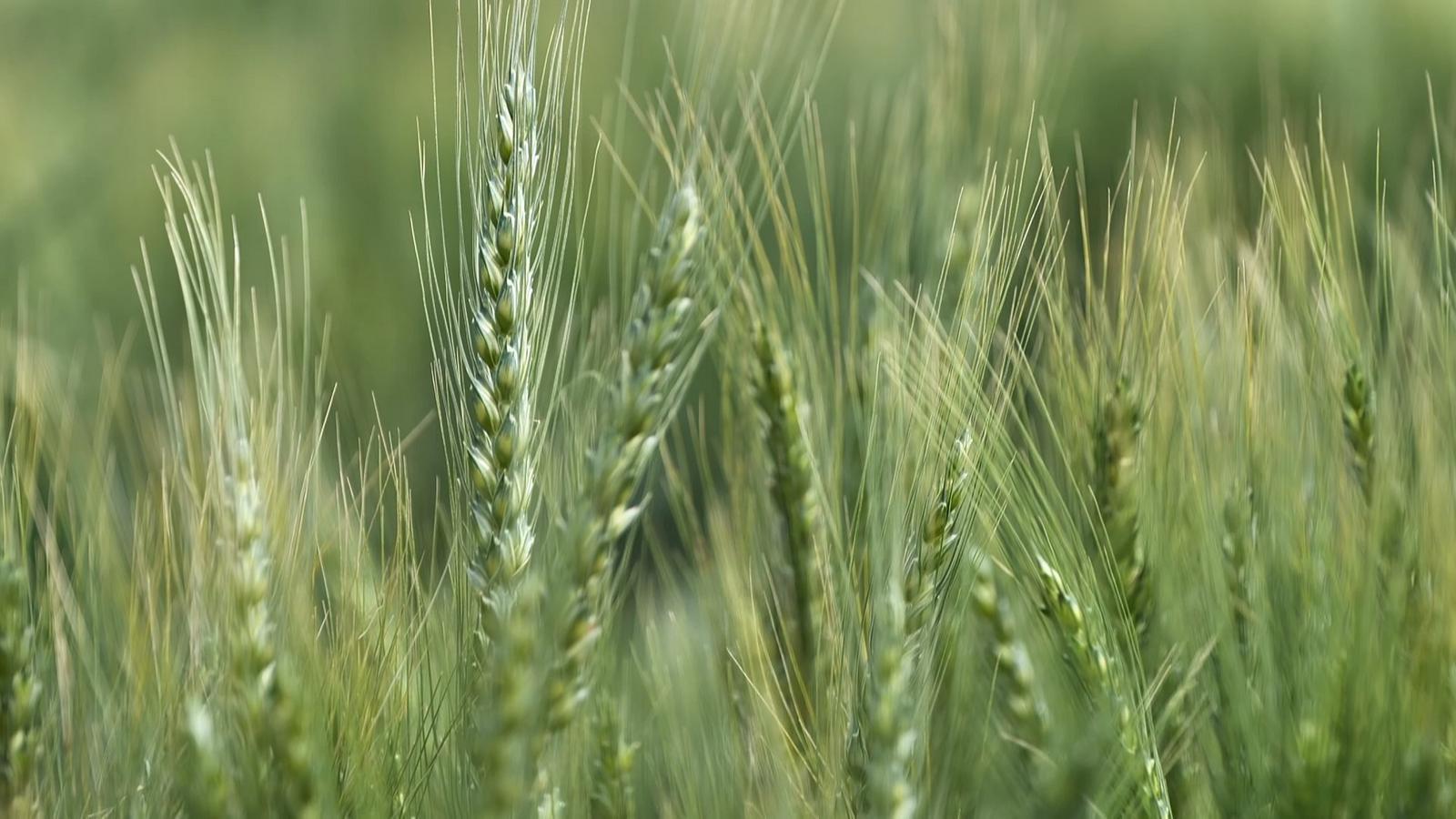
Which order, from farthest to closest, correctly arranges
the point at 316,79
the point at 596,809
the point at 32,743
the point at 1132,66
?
the point at 316,79 < the point at 1132,66 < the point at 596,809 < the point at 32,743

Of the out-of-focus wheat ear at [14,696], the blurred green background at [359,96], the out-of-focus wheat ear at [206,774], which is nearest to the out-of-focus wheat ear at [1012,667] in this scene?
the out-of-focus wheat ear at [206,774]

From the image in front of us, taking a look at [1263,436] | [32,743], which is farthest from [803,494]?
[32,743]

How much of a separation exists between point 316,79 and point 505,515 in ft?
6.27

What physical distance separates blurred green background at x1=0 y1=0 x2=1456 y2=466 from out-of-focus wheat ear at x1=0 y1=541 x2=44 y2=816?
0.80 metres

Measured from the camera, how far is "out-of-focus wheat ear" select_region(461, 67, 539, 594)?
0.52 m

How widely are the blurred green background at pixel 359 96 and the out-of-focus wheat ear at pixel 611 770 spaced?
0.79 m

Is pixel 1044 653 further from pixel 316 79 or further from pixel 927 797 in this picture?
pixel 316 79

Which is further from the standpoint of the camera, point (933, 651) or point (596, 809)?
point (596, 809)

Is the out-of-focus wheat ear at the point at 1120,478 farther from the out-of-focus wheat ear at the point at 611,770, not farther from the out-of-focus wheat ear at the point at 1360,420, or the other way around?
the out-of-focus wheat ear at the point at 611,770

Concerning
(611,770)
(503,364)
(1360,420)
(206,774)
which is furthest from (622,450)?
(1360,420)

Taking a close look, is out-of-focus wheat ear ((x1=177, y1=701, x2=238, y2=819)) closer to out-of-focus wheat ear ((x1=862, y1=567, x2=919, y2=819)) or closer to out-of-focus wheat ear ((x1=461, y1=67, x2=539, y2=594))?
out-of-focus wheat ear ((x1=461, y1=67, x2=539, y2=594))

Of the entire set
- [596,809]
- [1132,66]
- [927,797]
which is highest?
[1132,66]

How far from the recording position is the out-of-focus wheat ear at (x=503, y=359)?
0.52 meters

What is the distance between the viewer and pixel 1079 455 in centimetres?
71
